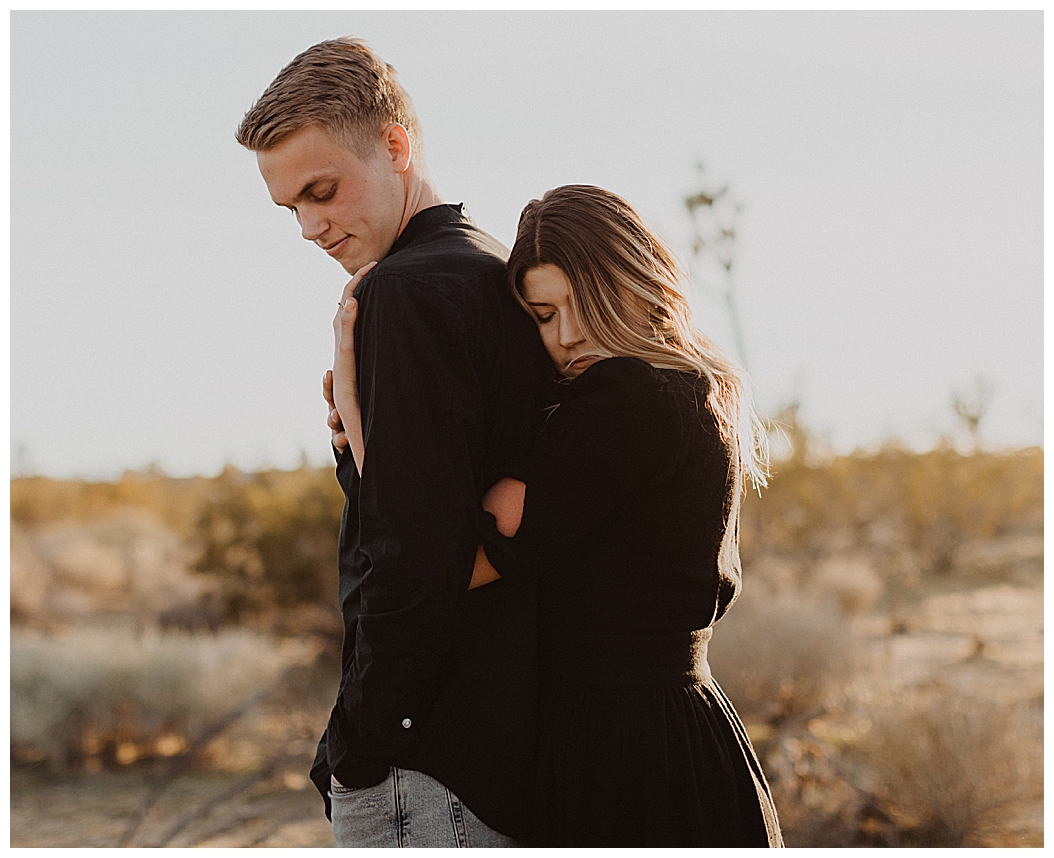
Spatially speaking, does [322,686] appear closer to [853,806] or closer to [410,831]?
[853,806]

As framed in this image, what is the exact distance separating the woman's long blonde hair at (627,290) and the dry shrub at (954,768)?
421cm

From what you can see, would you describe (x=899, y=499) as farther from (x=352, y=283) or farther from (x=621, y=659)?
(x=352, y=283)

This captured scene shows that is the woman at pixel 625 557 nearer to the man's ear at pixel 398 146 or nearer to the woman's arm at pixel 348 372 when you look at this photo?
the woman's arm at pixel 348 372

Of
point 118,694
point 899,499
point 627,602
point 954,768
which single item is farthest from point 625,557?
point 899,499

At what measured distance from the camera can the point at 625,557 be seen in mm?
1501

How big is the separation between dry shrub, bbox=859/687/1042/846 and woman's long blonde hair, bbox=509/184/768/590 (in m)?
4.21

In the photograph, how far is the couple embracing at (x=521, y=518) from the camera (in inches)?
55.5

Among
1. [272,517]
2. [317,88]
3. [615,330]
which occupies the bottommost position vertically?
[272,517]

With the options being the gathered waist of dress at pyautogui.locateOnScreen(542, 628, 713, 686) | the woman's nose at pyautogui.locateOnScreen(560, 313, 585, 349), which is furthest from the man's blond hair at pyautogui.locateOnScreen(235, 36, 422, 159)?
the gathered waist of dress at pyautogui.locateOnScreen(542, 628, 713, 686)

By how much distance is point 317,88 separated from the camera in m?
1.61

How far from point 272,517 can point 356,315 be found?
23.5 feet

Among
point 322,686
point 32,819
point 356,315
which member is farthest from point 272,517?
point 356,315

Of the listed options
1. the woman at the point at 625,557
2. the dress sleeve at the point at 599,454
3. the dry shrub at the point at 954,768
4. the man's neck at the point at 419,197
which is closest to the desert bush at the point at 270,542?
the dry shrub at the point at 954,768

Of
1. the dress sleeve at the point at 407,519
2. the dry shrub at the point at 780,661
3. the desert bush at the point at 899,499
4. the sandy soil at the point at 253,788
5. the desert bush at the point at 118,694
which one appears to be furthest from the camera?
the desert bush at the point at 899,499
